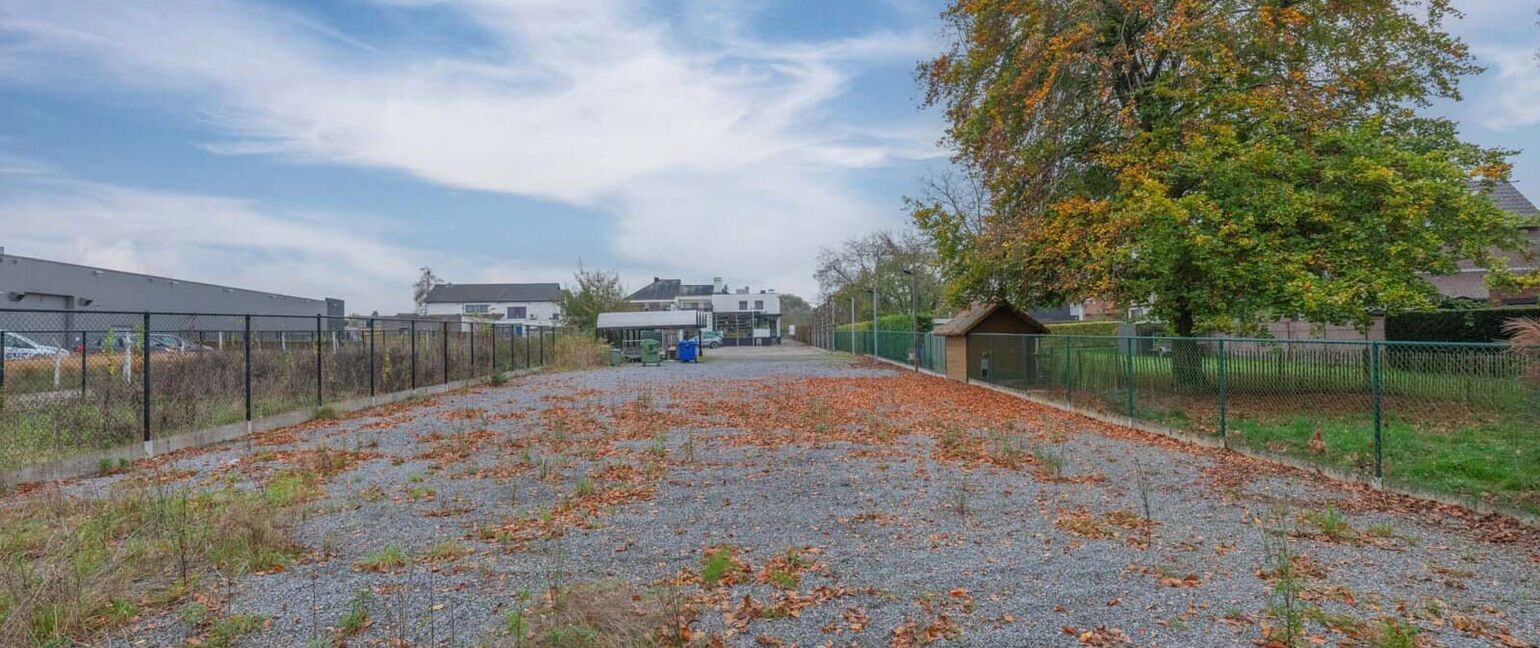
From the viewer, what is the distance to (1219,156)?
13.4m

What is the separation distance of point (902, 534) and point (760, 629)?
2.10 metres

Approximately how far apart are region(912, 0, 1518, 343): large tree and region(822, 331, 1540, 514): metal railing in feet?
6.96

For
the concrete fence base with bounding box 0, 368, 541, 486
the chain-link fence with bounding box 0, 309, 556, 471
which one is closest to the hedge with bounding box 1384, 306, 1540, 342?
the concrete fence base with bounding box 0, 368, 541, 486

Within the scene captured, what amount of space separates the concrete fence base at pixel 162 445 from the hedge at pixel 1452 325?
24345mm

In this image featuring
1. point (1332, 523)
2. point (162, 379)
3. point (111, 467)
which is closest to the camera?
point (1332, 523)

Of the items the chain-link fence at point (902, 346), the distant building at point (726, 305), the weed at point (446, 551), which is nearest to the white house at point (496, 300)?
the distant building at point (726, 305)

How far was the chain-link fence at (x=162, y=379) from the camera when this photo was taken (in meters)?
9.26

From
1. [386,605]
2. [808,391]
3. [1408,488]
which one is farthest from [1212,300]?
[386,605]

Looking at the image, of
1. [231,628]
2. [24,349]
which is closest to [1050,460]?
[231,628]

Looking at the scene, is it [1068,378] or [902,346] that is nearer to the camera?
[1068,378]

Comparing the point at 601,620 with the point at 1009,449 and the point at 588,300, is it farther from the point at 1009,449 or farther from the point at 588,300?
the point at 588,300

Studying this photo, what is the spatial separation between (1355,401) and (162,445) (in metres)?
14.8

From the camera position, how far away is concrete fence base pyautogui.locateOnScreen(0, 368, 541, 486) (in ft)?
27.0

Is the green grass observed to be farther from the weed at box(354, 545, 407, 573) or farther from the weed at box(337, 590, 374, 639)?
the weed at box(354, 545, 407, 573)
